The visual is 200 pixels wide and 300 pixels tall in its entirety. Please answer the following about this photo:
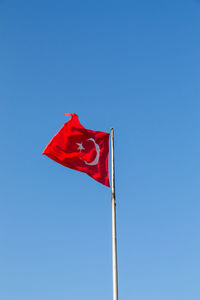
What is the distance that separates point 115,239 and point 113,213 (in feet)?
3.91

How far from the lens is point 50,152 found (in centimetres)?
1942

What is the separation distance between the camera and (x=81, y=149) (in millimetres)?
20438

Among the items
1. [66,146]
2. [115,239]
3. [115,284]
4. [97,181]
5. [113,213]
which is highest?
[66,146]

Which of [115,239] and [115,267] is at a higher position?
[115,239]

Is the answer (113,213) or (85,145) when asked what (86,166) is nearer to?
(85,145)

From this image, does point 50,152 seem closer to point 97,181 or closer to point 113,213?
point 97,181

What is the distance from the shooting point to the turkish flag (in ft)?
64.8

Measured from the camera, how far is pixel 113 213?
62.8 feet

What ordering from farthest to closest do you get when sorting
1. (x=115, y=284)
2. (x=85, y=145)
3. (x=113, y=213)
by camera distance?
(x=85, y=145) < (x=113, y=213) < (x=115, y=284)

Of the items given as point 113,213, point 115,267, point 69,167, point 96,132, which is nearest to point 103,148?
point 96,132

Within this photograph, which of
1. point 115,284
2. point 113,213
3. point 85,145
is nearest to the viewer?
point 115,284

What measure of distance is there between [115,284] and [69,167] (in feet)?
18.5

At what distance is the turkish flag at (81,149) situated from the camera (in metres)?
19.8

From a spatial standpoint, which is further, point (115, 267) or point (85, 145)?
point (85, 145)
